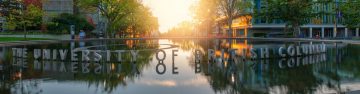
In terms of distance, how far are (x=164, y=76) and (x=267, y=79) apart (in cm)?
397

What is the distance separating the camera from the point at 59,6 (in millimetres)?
113812

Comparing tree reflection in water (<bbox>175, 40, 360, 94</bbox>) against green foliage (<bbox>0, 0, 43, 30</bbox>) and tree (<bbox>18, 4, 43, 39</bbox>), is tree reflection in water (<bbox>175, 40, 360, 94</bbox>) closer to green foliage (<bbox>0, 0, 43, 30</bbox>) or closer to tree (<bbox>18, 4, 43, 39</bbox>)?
green foliage (<bbox>0, 0, 43, 30</bbox>)

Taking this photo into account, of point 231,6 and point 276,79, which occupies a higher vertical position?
point 231,6

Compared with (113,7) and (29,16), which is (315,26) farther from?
(29,16)

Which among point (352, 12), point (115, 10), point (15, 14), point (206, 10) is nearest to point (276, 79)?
point (15, 14)

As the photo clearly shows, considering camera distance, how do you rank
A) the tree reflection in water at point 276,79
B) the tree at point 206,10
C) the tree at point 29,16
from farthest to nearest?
the tree at point 206,10
the tree at point 29,16
the tree reflection in water at point 276,79

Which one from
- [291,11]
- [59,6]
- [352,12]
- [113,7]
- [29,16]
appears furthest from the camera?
[59,6]

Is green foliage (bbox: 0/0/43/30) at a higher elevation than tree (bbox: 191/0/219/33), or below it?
below

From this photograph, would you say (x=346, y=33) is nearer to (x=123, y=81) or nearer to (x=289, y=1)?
(x=289, y=1)

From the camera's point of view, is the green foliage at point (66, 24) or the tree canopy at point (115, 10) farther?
the green foliage at point (66, 24)

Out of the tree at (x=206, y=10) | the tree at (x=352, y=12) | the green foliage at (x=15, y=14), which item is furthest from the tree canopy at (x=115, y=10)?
the tree at (x=352, y=12)

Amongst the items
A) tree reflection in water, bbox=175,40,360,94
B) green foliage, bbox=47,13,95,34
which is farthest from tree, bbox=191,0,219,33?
tree reflection in water, bbox=175,40,360,94

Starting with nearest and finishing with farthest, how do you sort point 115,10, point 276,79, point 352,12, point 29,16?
1. point 276,79
2. point 29,16
3. point 115,10
4. point 352,12

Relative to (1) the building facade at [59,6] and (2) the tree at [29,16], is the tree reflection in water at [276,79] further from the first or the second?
(1) the building facade at [59,6]
